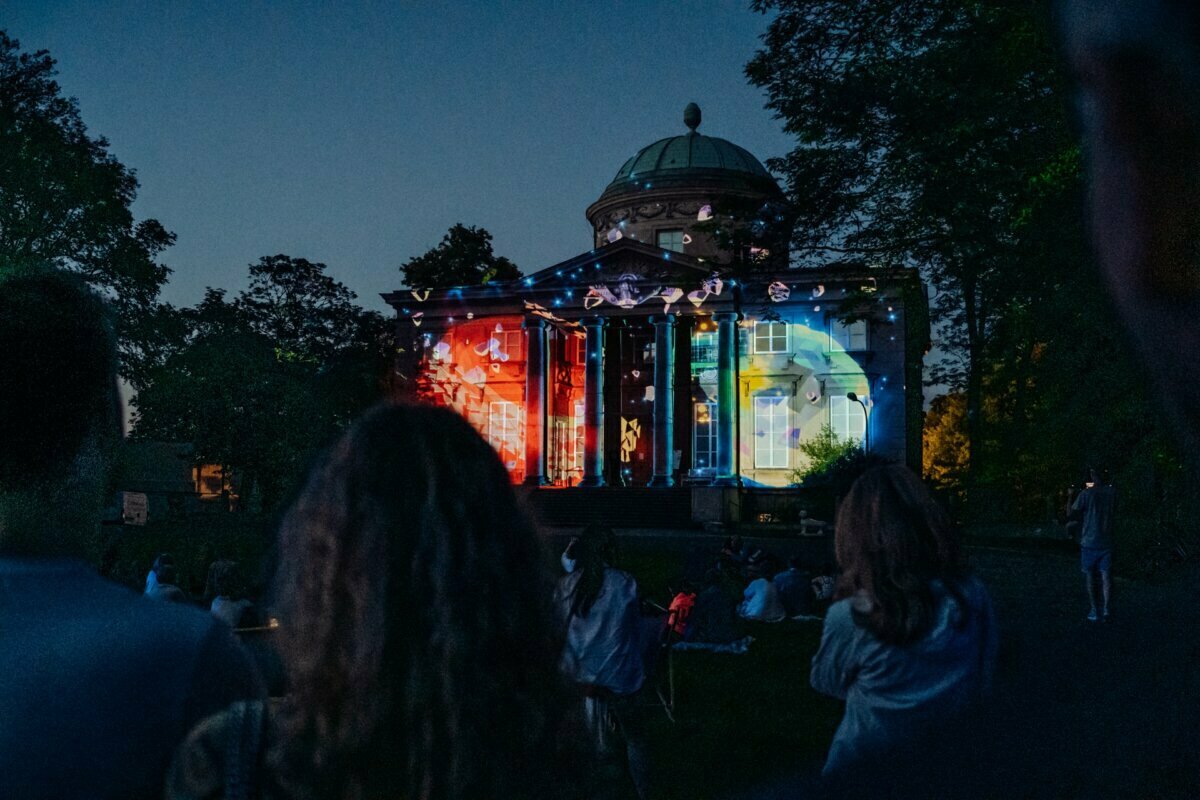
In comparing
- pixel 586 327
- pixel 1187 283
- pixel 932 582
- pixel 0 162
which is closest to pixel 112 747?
pixel 1187 283

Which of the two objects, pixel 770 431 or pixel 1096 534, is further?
pixel 770 431

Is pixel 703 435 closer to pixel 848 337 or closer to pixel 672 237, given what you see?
pixel 848 337

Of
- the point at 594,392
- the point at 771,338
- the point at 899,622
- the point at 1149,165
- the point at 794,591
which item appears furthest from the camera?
the point at 594,392

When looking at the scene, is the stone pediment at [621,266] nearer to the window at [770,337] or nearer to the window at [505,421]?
the window at [770,337]

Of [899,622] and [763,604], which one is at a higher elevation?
[899,622]

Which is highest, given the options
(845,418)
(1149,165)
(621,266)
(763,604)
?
(621,266)

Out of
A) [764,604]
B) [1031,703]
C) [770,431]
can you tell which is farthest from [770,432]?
[1031,703]

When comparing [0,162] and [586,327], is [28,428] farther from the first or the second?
[586,327]

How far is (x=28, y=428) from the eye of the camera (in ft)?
6.38

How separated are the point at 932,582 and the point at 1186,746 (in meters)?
3.17

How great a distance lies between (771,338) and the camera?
138 ft

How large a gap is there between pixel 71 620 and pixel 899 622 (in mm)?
2936

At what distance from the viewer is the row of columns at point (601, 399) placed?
39938 mm

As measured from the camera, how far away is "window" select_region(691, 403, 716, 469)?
4256 centimetres
